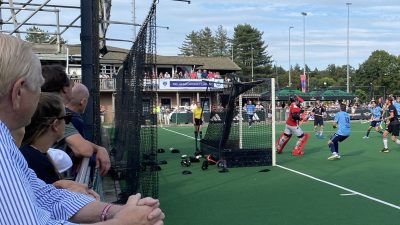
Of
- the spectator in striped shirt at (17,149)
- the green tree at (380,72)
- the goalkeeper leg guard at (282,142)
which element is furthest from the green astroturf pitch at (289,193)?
the green tree at (380,72)

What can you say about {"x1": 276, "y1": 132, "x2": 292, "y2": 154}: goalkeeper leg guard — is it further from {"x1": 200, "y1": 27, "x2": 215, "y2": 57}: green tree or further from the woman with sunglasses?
{"x1": 200, "y1": 27, "x2": 215, "y2": 57}: green tree

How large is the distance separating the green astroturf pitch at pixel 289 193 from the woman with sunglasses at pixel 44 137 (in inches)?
199

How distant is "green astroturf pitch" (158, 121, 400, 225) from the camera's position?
805 cm

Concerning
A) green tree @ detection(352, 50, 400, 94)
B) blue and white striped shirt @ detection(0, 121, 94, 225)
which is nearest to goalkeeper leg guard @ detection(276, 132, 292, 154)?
blue and white striped shirt @ detection(0, 121, 94, 225)

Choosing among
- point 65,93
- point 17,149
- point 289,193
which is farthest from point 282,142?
point 17,149

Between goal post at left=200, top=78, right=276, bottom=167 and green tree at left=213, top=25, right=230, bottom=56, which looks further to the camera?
green tree at left=213, top=25, right=230, bottom=56

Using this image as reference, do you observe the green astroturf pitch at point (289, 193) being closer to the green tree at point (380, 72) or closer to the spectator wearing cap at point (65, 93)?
the spectator wearing cap at point (65, 93)

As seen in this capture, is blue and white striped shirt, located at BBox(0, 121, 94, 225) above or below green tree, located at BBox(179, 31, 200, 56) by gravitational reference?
below

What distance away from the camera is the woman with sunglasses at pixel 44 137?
111 inches

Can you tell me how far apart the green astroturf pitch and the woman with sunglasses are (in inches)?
Result: 199

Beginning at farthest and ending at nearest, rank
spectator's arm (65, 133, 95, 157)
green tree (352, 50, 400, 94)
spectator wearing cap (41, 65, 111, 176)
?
green tree (352, 50, 400, 94), spectator's arm (65, 133, 95, 157), spectator wearing cap (41, 65, 111, 176)

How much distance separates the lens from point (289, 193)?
10.2 meters

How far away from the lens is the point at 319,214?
8.23 metres

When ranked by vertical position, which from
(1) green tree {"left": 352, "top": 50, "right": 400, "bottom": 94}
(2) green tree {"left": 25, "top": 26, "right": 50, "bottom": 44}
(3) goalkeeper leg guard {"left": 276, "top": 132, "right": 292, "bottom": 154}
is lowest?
(3) goalkeeper leg guard {"left": 276, "top": 132, "right": 292, "bottom": 154}
